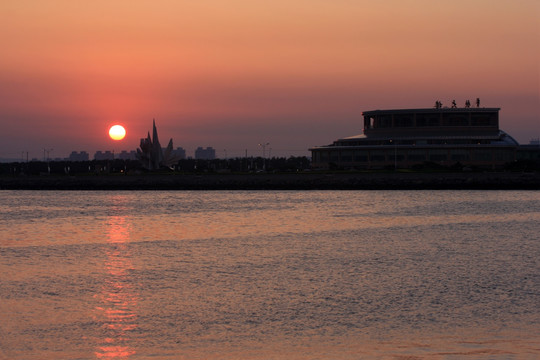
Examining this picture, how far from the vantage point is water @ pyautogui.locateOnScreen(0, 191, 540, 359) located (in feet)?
51.1

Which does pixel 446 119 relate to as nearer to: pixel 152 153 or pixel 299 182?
pixel 299 182

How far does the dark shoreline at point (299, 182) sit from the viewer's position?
114 m

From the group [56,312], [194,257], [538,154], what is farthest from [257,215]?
[538,154]

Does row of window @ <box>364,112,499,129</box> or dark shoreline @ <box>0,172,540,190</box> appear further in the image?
row of window @ <box>364,112,499,129</box>

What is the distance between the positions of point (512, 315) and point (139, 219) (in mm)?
42716

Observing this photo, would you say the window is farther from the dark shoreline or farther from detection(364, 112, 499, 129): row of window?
the dark shoreline

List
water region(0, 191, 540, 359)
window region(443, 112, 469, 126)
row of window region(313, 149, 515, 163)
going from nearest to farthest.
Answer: water region(0, 191, 540, 359), row of window region(313, 149, 515, 163), window region(443, 112, 469, 126)

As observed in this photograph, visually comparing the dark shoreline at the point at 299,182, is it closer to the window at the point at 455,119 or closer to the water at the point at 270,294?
the window at the point at 455,119

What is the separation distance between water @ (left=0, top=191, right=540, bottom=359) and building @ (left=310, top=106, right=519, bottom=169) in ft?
323

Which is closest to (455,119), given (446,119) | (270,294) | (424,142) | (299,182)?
(446,119)

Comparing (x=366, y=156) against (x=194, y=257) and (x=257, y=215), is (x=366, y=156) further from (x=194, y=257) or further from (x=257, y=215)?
(x=194, y=257)

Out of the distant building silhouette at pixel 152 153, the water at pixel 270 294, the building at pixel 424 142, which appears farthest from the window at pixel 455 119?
the water at pixel 270 294

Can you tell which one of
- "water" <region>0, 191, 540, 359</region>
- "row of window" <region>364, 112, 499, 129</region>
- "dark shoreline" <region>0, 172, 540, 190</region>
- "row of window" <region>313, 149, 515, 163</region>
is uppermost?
"row of window" <region>364, 112, 499, 129</region>

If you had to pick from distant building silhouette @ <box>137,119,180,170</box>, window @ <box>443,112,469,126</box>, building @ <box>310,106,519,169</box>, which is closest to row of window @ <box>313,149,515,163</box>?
building @ <box>310,106,519,169</box>
